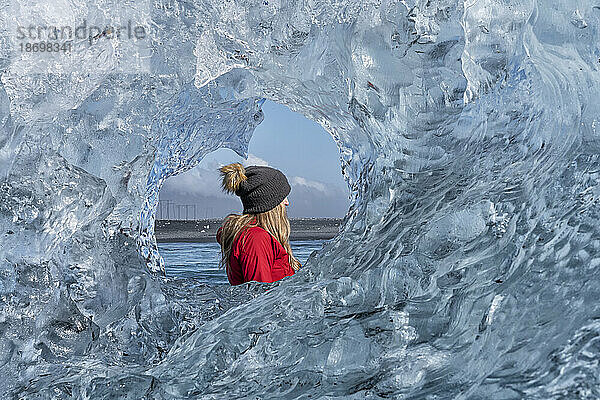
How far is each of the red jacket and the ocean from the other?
5.58 m

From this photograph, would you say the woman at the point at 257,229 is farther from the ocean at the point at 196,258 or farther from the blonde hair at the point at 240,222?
the ocean at the point at 196,258

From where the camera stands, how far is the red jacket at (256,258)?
247 cm

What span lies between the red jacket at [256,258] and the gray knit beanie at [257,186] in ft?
0.37

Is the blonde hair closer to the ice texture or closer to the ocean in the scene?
the ice texture

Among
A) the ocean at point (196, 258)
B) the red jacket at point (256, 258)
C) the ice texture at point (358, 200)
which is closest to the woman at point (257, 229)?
the red jacket at point (256, 258)

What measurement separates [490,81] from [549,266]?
46 cm

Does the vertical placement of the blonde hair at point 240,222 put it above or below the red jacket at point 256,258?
above

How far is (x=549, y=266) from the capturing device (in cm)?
93

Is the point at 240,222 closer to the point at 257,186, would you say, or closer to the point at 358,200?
the point at 257,186

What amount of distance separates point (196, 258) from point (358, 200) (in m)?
12.9

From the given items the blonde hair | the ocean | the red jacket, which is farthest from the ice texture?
the ocean

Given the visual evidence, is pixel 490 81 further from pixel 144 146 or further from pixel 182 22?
pixel 144 146

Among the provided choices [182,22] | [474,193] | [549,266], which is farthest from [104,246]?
[549,266]

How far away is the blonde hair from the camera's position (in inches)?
104
